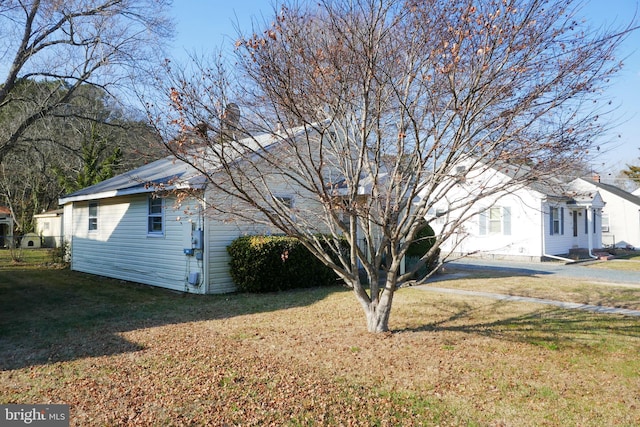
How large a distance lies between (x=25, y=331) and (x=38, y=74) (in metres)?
10.2

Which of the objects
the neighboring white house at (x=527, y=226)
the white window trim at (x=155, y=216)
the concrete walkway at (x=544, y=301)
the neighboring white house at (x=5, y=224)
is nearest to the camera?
the concrete walkway at (x=544, y=301)

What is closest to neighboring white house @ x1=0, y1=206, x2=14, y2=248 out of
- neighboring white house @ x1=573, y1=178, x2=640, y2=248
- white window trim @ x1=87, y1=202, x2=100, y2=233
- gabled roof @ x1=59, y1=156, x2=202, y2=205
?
gabled roof @ x1=59, y1=156, x2=202, y2=205

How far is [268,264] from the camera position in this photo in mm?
10398

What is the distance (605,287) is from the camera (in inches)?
421

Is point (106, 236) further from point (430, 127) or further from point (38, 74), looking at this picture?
point (430, 127)

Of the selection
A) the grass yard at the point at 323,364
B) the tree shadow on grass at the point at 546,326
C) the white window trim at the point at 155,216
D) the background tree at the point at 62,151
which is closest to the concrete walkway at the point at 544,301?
the tree shadow on grass at the point at 546,326

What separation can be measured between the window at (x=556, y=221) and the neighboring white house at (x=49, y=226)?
27.4 metres

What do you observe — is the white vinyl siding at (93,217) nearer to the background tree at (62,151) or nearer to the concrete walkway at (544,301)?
the background tree at (62,151)

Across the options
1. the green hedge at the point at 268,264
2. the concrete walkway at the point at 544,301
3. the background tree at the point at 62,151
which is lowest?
the concrete walkway at the point at 544,301

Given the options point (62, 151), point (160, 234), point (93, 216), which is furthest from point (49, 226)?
point (160, 234)

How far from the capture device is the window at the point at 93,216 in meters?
15.1

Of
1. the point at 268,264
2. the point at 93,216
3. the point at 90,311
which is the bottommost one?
the point at 90,311

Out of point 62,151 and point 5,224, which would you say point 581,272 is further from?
point 5,224

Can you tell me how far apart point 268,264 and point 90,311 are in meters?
3.81
